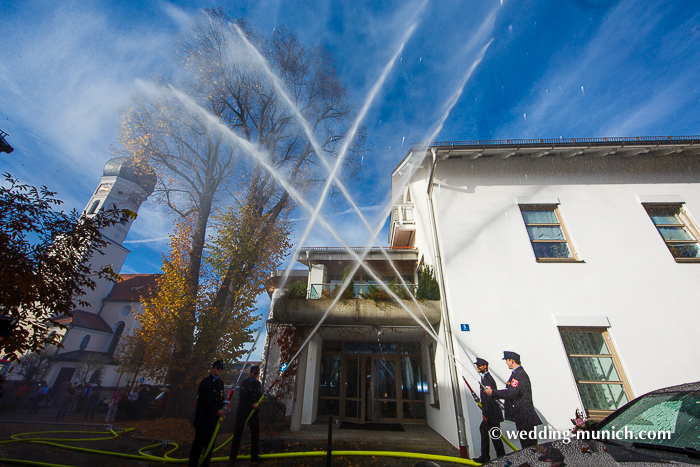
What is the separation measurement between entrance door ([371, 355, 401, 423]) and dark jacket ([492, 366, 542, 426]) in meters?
8.33

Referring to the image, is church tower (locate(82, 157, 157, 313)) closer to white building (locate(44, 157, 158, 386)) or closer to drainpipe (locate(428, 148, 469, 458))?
white building (locate(44, 157, 158, 386))

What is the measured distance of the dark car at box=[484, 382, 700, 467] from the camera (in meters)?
2.15

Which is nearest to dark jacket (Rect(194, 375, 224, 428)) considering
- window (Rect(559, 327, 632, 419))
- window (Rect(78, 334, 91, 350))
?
window (Rect(559, 327, 632, 419))

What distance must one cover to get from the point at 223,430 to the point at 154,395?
7470 mm

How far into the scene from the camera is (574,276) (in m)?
8.73

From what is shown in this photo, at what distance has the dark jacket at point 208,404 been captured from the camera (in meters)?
5.10

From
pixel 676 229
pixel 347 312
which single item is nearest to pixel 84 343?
pixel 347 312

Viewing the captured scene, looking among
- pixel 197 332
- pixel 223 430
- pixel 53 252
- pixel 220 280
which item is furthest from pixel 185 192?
pixel 223 430

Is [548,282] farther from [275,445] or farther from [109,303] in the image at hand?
[109,303]

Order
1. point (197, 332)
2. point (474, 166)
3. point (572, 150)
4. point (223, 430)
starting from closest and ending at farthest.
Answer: point (223, 430)
point (572, 150)
point (474, 166)
point (197, 332)

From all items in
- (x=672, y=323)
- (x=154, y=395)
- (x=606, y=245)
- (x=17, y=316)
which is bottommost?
(x=154, y=395)

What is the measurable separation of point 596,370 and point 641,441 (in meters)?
7.17

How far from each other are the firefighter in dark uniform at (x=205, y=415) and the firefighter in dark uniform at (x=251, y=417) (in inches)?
22.2

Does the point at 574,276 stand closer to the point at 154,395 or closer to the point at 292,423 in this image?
the point at 292,423
